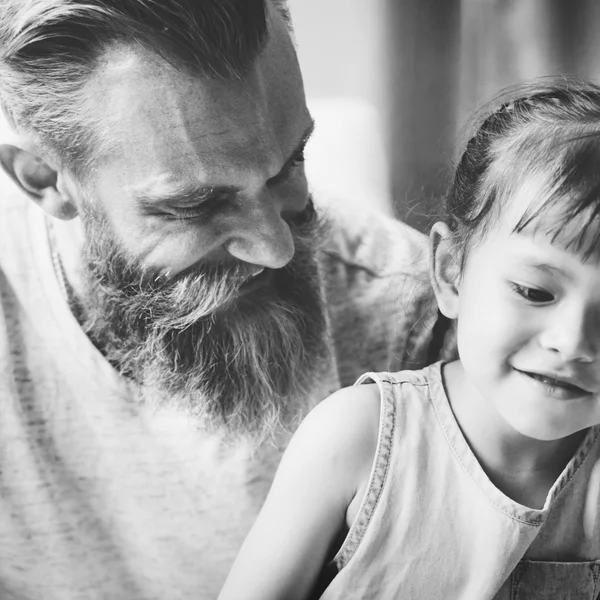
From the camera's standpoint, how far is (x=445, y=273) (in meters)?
1.07

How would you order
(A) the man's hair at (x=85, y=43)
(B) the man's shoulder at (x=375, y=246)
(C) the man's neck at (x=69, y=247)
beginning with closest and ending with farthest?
(A) the man's hair at (x=85, y=43) < (C) the man's neck at (x=69, y=247) < (B) the man's shoulder at (x=375, y=246)

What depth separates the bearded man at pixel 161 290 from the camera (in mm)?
928

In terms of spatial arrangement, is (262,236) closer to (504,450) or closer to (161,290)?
(161,290)

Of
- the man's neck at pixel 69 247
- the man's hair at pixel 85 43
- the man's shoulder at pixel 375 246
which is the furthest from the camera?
the man's shoulder at pixel 375 246

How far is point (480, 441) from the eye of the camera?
1067 millimetres

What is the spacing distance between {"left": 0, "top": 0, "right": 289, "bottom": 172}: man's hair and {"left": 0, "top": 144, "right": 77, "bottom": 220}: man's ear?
38mm

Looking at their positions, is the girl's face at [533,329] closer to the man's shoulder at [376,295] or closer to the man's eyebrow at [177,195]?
the man's shoulder at [376,295]

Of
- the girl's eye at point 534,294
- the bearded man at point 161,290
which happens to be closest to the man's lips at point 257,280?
the bearded man at point 161,290

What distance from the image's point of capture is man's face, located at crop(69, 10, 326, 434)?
945 mm

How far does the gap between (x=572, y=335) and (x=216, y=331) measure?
488 millimetres

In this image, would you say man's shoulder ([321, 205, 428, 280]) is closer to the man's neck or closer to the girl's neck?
the girl's neck

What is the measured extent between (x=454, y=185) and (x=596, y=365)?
12.8 inches

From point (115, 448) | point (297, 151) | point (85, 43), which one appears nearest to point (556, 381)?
point (297, 151)

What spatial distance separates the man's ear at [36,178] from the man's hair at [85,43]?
38 mm
